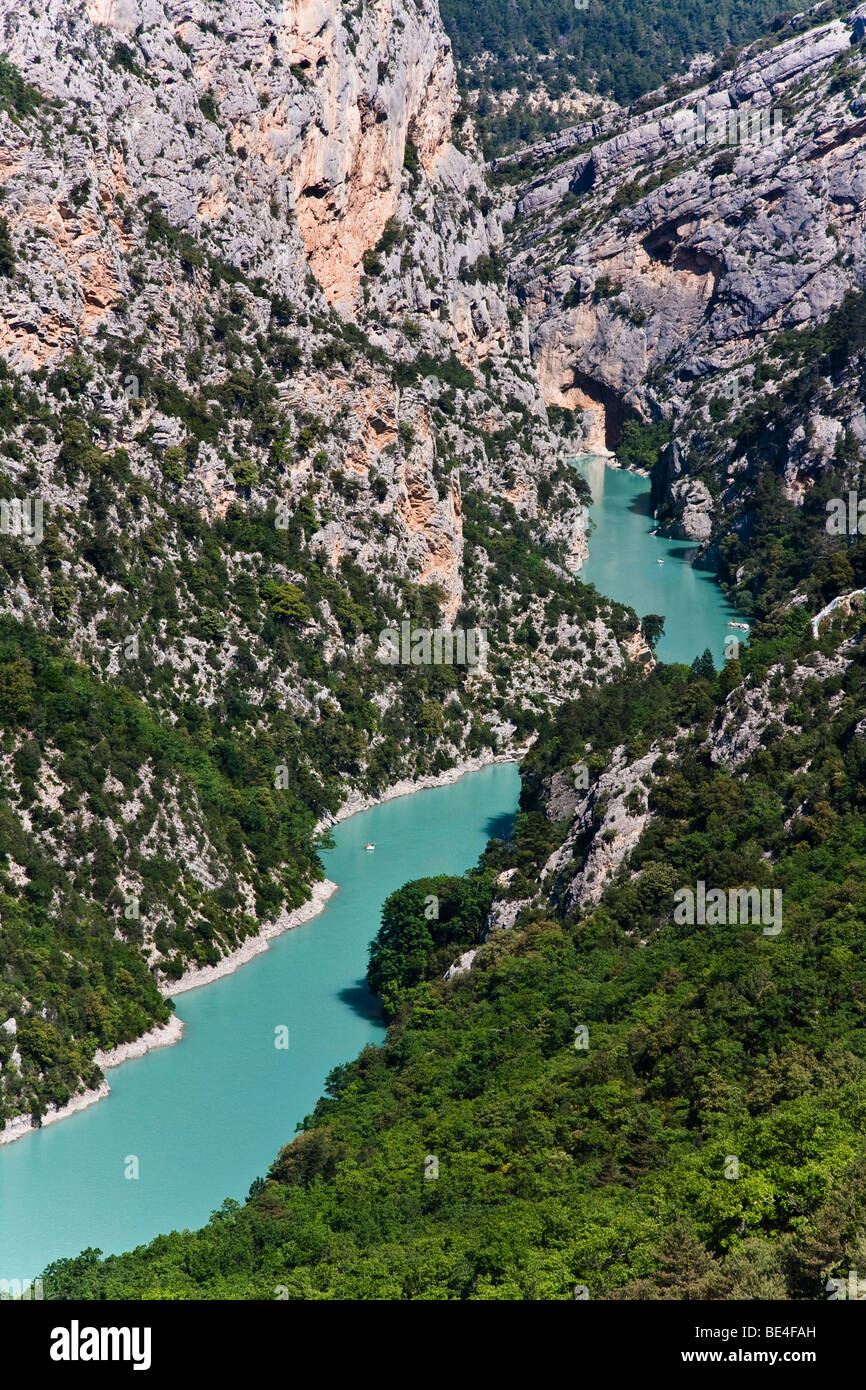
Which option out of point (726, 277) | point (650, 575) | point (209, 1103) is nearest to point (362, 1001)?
point (209, 1103)

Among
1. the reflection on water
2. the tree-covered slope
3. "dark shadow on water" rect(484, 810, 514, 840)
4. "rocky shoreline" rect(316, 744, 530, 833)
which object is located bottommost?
the tree-covered slope

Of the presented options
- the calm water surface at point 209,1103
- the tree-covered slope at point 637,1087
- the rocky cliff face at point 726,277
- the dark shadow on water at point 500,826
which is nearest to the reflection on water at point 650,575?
the rocky cliff face at point 726,277

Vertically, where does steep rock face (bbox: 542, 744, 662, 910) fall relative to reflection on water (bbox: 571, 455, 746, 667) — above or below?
below

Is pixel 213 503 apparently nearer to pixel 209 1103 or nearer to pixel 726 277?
pixel 209 1103

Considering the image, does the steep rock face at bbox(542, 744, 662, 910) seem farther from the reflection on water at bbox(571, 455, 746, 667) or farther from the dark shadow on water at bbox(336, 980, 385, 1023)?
the reflection on water at bbox(571, 455, 746, 667)

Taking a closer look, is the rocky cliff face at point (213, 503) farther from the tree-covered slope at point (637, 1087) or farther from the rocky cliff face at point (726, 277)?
the rocky cliff face at point (726, 277)

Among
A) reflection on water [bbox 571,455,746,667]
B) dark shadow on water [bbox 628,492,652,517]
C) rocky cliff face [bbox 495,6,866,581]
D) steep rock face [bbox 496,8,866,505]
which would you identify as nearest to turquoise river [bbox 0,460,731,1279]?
reflection on water [bbox 571,455,746,667]
